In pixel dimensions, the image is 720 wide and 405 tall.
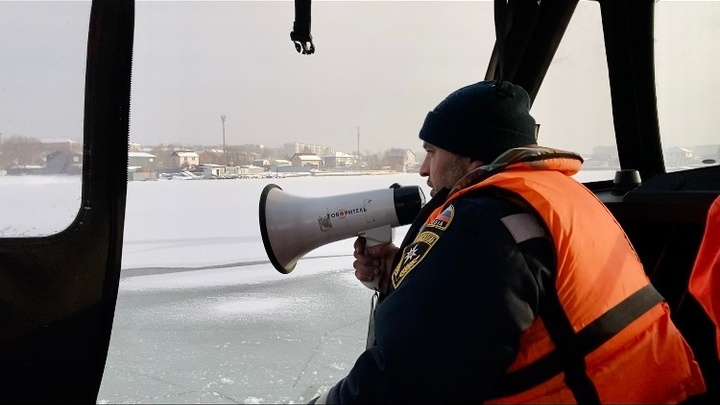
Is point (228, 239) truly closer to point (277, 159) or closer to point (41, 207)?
point (277, 159)

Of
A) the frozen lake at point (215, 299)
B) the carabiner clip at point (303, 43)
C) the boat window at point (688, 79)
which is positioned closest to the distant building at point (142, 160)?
the frozen lake at point (215, 299)

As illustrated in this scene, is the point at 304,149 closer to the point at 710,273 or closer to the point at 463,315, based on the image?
the point at 463,315

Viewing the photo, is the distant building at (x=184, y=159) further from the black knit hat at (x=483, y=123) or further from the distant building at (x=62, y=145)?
the black knit hat at (x=483, y=123)

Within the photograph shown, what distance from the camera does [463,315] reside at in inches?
43.6

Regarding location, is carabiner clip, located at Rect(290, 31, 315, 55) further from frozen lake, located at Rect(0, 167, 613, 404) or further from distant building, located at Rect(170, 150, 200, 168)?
distant building, located at Rect(170, 150, 200, 168)

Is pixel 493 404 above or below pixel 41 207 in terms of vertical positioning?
below

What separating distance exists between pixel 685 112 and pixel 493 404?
7.69ft

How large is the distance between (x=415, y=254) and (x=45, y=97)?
139 centimetres

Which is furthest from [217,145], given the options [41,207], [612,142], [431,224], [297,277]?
[612,142]

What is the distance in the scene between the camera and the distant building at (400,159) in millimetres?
2889

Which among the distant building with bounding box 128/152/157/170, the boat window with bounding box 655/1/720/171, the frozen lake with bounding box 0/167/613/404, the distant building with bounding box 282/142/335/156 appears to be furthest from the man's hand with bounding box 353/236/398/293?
the boat window with bounding box 655/1/720/171

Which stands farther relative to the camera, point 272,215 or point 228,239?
point 228,239

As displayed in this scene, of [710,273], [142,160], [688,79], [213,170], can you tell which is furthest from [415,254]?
[688,79]

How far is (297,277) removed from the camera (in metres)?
3.87
